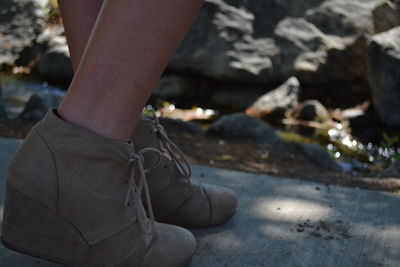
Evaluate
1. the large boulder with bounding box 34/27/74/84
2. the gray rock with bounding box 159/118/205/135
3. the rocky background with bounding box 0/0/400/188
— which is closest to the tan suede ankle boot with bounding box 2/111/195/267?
the gray rock with bounding box 159/118/205/135

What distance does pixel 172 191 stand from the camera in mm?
1636

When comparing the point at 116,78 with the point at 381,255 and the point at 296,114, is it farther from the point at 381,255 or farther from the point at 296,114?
the point at 296,114

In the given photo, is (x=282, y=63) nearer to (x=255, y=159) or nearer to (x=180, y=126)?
(x=180, y=126)

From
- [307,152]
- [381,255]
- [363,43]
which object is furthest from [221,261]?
[363,43]

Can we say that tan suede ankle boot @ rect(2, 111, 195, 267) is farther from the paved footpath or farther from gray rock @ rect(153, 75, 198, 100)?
gray rock @ rect(153, 75, 198, 100)

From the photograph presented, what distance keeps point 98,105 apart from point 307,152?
9.91 feet

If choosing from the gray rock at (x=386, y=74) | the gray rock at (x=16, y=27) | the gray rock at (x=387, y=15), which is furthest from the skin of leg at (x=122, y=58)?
the gray rock at (x=16, y=27)

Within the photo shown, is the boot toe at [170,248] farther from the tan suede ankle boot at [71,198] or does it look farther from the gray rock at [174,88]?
the gray rock at [174,88]

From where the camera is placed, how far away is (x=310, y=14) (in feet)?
24.6

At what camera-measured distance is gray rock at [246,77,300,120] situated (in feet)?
22.1

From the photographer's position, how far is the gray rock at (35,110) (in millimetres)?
4130

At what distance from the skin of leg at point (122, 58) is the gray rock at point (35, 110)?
3.03 meters

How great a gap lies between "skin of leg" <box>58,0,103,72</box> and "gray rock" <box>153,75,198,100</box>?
546cm

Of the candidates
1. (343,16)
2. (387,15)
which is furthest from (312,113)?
(387,15)
